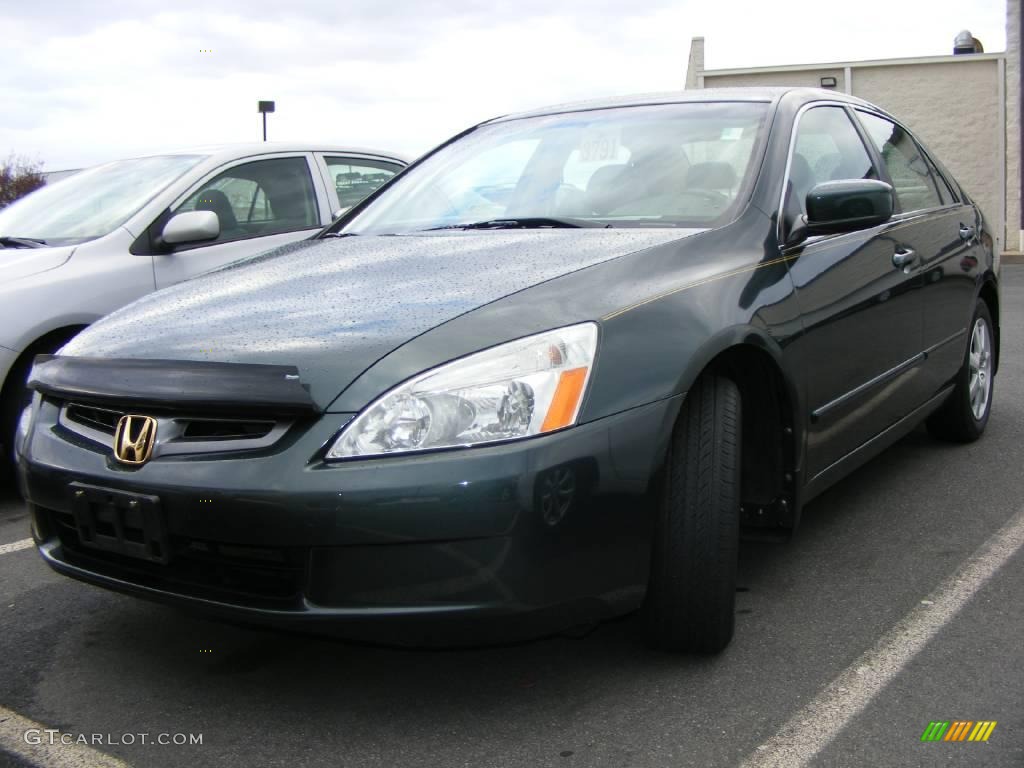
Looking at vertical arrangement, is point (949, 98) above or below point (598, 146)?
above

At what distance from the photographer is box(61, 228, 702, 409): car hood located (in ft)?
7.80

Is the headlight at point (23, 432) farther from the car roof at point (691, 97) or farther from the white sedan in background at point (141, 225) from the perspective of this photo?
the car roof at point (691, 97)

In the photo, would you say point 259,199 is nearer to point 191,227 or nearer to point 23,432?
point 191,227

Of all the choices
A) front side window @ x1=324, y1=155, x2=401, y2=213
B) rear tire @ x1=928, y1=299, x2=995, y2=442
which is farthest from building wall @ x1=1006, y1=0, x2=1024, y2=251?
front side window @ x1=324, y1=155, x2=401, y2=213

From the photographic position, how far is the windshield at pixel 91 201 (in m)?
5.01

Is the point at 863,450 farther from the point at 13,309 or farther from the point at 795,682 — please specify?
the point at 13,309

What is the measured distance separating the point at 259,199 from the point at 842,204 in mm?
3361

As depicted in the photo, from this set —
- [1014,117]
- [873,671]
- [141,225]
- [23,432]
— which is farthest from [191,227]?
[1014,117]

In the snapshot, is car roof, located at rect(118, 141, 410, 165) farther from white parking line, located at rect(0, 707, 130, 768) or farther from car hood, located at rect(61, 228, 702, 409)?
white parking line, located at rect(0, 707, 130, 768)

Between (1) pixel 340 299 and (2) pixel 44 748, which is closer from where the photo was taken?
(2) pixel 44 748

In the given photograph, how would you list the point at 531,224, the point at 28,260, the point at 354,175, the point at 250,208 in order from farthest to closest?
the point at 354,175 < the point at 250,208 < the point at 28,260 < the point at 531,224

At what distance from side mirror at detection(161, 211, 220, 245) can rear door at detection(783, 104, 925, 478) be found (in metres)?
2.63

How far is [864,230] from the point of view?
359 cm

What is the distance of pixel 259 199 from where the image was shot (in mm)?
5605
